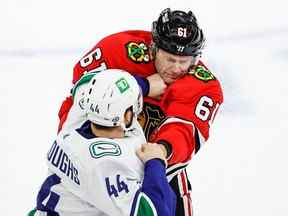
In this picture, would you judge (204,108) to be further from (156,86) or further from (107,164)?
(107,164)

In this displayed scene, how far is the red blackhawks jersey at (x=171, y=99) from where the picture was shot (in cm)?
236

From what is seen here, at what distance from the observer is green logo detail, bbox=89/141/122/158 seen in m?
1.95

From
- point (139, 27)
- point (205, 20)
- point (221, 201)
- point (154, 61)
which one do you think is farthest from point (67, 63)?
point (154, 61)

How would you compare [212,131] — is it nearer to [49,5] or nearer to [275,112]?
[275,112]

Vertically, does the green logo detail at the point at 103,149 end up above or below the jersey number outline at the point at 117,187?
above

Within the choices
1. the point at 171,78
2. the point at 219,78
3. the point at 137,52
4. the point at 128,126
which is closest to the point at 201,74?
the point at 171,78

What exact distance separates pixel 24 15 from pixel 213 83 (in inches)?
119

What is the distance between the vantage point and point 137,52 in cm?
253

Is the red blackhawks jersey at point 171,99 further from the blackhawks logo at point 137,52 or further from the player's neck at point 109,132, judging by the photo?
the player's neck at point 109,132

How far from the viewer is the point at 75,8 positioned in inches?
207

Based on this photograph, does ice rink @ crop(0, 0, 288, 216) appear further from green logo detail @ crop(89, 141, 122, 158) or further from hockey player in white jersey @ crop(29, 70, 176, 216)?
green logo detail @ crop(89, 141, 122, 158)

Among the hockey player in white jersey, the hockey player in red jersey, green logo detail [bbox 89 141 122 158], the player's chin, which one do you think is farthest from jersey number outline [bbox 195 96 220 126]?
green logo detail [bbox 89 141 122 158]

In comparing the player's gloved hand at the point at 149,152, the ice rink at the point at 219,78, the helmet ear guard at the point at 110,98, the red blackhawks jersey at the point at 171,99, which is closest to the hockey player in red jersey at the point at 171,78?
the red blackhawks jersey at the point at 171,99

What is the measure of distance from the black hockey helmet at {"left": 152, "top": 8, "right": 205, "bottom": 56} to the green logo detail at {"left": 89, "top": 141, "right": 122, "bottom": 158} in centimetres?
55
